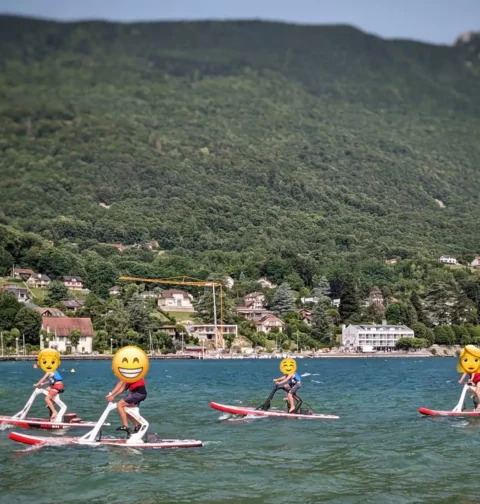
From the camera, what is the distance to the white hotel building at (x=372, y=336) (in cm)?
17262

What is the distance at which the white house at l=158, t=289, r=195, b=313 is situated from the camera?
619ft

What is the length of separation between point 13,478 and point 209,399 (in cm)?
2598

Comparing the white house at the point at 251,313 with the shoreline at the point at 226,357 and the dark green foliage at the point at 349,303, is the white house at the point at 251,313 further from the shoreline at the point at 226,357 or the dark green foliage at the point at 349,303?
the shoreline at the point at 226,357

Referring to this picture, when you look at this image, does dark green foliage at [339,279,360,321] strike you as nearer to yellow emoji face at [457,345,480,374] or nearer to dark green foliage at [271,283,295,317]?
dark green foliage at [271,283,295,317]

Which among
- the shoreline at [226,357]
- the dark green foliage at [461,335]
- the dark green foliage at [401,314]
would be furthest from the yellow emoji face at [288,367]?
the dark green foliage at [401,314]

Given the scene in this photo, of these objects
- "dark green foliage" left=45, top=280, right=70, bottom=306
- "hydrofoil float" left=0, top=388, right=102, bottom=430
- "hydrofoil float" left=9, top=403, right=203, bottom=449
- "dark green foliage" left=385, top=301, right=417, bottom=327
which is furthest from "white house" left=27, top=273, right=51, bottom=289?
"hydrofoil float" left=9, top=403, right=203, bottom=449

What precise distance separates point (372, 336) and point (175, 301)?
1900 inches

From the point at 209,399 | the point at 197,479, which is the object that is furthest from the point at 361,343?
the point at 197,479

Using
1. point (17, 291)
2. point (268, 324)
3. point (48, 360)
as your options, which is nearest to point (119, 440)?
point (48, 360)

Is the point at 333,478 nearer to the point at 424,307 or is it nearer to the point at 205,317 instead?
the point at 205,317

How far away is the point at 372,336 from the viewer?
176 meters

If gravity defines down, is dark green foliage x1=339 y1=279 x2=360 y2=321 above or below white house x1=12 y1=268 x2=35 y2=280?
below

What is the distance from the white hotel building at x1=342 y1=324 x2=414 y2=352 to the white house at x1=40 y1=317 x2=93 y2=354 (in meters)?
57.7

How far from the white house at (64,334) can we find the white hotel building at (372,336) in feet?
189
